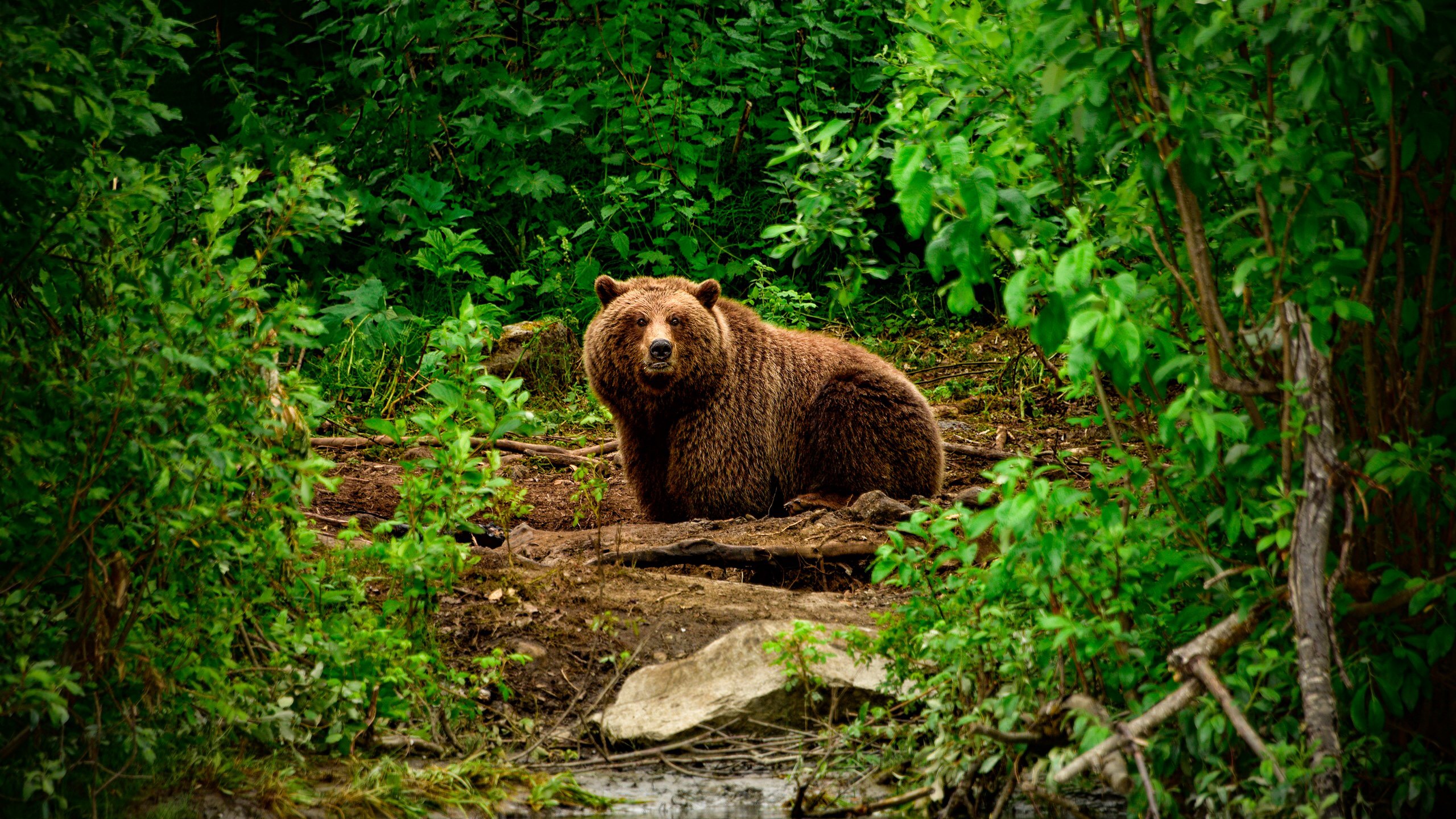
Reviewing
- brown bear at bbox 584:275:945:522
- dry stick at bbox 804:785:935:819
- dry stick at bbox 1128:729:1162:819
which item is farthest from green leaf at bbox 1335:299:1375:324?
brown bear at bbox 584:275:945:522

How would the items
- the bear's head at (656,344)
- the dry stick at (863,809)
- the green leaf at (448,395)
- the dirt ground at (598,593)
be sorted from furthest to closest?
the bear's head at (656,344) → the dirt ground at (598,593) → the green leaf at (448,395) → the dry stick at (863,809)

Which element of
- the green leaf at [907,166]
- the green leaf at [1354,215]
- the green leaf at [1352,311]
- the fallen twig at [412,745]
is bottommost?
the fallen twig at [412,745]

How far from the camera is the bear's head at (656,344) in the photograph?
6672 mm

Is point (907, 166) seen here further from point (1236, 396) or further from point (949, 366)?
point (949, 366)

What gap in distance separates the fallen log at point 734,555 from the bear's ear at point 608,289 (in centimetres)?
191

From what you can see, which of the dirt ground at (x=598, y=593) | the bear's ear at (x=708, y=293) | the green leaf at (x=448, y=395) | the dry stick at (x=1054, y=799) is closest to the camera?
the dry stick at (x=1054, y=799)

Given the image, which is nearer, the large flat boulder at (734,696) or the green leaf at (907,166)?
the green leaf at (907,166)

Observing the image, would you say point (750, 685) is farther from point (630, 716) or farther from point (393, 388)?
point (393, 388)

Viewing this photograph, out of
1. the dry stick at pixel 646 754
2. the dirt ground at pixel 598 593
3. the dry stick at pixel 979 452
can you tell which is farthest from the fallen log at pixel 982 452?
the dry stick at pixel 646 754

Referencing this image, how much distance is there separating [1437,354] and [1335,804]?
1048 mm

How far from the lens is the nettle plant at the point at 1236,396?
8.64 feet

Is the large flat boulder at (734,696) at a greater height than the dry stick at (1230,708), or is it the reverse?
the dry stick at (1230,708)

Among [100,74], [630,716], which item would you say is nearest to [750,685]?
[630,716]

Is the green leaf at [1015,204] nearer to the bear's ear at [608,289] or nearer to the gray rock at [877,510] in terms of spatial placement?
the gray rock at [877,510]
